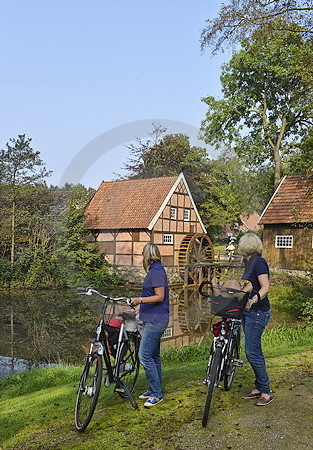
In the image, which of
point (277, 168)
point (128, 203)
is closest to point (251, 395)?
point (128, 203)

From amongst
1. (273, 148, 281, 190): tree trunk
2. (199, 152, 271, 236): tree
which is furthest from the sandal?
(199, 152, 271, 236): tree

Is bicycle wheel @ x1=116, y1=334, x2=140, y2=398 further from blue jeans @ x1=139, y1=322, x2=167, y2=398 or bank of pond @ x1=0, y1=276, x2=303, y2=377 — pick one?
bank of pond @ x1=0, y1=276, x2=303, y2=377

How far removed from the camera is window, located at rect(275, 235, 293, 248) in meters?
26.4

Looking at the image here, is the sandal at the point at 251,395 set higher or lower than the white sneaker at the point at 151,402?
higher

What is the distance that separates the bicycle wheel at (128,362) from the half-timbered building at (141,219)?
75.1ft

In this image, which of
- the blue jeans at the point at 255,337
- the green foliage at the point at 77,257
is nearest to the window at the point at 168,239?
the green foliage at the point at 77,257

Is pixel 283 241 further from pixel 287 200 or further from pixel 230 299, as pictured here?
pixel 230 299

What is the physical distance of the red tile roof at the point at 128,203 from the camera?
29234mm

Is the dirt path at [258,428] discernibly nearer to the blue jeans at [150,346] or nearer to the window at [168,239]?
the blue jeans at [150,346]

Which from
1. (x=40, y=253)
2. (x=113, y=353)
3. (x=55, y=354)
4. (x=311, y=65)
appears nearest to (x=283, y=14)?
(x=311, y=65)

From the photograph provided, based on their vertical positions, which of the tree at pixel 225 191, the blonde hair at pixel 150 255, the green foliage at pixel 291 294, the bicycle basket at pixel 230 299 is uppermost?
the tree at pixel 225 191

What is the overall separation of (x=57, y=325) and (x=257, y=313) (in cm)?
1393

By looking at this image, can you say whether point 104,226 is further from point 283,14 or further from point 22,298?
point 283,14

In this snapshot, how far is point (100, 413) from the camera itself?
4625 millimetres
